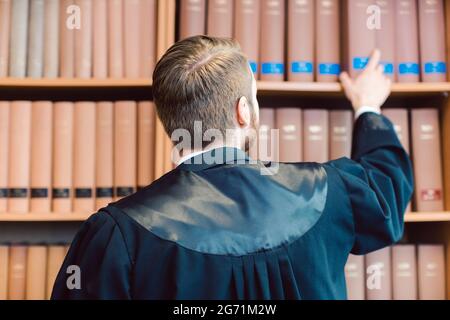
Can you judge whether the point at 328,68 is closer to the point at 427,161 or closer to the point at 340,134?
the point at 340,134

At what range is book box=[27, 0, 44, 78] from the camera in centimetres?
143

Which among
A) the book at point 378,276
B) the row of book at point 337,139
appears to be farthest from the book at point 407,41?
the book at point 378,276

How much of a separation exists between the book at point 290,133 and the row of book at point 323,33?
10 cm

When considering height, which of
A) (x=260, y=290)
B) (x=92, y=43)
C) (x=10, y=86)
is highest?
(x=92, y=43)

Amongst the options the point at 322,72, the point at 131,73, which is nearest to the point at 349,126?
the point at 322,72

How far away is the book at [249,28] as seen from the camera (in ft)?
4.65

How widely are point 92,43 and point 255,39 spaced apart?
17.5 inches

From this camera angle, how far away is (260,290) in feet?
3.10

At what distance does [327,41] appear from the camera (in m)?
1.43

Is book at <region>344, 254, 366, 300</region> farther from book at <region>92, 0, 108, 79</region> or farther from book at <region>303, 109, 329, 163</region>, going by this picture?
book at <region>92, 0, 108, 79</region>

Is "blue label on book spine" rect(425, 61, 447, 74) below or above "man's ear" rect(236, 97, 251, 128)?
above

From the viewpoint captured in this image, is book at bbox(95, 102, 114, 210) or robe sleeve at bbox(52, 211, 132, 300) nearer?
robe sleeve at bbox(52, 211, 132, 300)

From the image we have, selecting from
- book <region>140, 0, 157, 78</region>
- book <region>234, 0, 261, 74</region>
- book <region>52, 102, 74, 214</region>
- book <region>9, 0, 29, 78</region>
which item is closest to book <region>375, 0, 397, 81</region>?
book <region>234, 0, 261, 74</region>

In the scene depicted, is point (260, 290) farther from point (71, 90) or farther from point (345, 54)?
point (71, 90)
